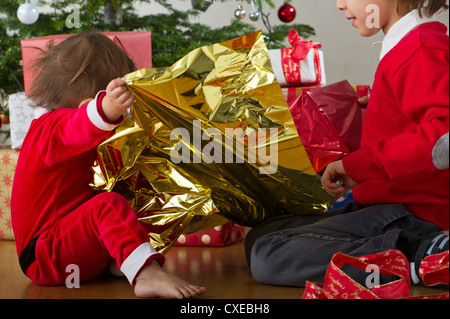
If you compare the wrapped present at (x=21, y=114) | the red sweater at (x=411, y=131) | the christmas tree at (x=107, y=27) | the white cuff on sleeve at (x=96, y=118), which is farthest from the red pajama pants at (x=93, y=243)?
the christmas tree at (x=107, y=27)

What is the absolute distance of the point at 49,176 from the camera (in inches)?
36.0

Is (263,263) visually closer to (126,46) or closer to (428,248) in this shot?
(428,248)

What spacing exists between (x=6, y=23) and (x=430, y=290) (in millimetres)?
1319

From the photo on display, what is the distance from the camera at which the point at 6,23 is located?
1581 millimetres

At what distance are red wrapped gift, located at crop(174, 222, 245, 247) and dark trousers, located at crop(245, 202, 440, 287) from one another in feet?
0.77

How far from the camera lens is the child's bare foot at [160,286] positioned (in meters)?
0.77

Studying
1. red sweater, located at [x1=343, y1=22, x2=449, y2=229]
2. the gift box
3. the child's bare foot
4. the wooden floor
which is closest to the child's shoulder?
red sweater, located at [x1=343, y1=22, x2=449, y2=229]

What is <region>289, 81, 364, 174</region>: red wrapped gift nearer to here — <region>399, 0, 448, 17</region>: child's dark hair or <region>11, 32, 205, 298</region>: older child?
<region>399, 0, 448, 17</region>: child's dark hair

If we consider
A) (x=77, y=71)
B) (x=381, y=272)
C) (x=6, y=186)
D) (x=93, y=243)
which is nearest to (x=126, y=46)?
(x=77, y=71)

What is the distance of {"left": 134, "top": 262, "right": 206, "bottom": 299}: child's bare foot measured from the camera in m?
0.77

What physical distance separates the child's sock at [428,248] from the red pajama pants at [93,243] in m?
0.36
